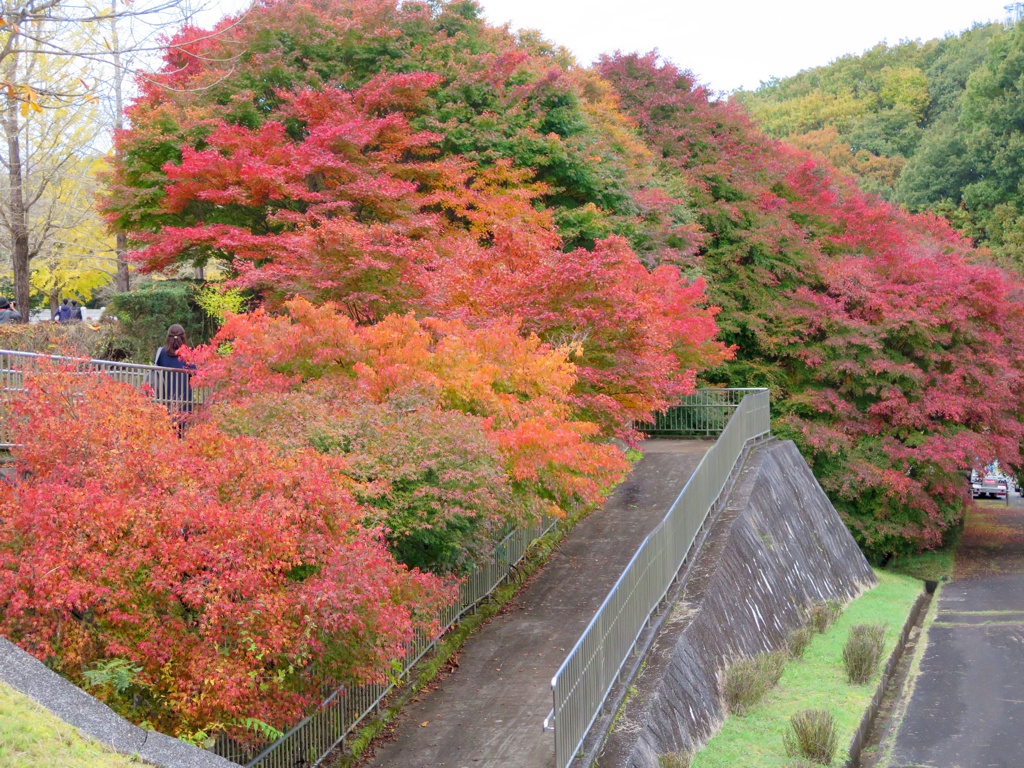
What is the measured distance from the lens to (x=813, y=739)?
39.6 ft

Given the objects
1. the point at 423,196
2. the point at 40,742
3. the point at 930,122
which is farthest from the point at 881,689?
the point at 930,122

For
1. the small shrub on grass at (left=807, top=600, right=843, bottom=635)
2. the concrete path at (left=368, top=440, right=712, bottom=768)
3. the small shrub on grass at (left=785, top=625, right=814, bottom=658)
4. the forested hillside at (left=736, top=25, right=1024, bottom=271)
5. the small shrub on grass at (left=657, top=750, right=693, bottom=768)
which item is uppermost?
the forested hillside at (left=736, top=25, right=1024, bottom=271)

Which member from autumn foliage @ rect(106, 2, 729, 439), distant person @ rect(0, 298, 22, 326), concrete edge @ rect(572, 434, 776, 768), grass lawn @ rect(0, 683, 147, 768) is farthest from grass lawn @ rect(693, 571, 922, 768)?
distant person @ rect(0, 298, 22, 326)

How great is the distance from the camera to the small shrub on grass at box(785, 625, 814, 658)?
16594mm

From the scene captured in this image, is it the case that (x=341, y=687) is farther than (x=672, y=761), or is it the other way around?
(x=672, y=761)

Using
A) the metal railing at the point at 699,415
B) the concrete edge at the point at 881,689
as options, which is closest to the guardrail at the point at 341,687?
the concrete edge at the point at 881,689

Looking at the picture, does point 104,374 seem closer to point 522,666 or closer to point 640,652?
point 522,666

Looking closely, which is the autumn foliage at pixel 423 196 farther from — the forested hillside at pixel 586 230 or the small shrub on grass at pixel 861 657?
the small shrub on grass at pixel 861 657

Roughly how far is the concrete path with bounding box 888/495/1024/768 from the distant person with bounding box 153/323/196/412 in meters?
10.9

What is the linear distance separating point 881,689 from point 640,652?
6217mm

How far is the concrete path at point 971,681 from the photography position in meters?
14.1

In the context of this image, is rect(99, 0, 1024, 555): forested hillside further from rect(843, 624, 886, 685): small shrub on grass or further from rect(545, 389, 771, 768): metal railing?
rect(843, 624, 886, 685): small shrub on grass

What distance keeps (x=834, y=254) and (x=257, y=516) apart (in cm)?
2844

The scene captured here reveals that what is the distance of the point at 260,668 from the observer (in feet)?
26.4
